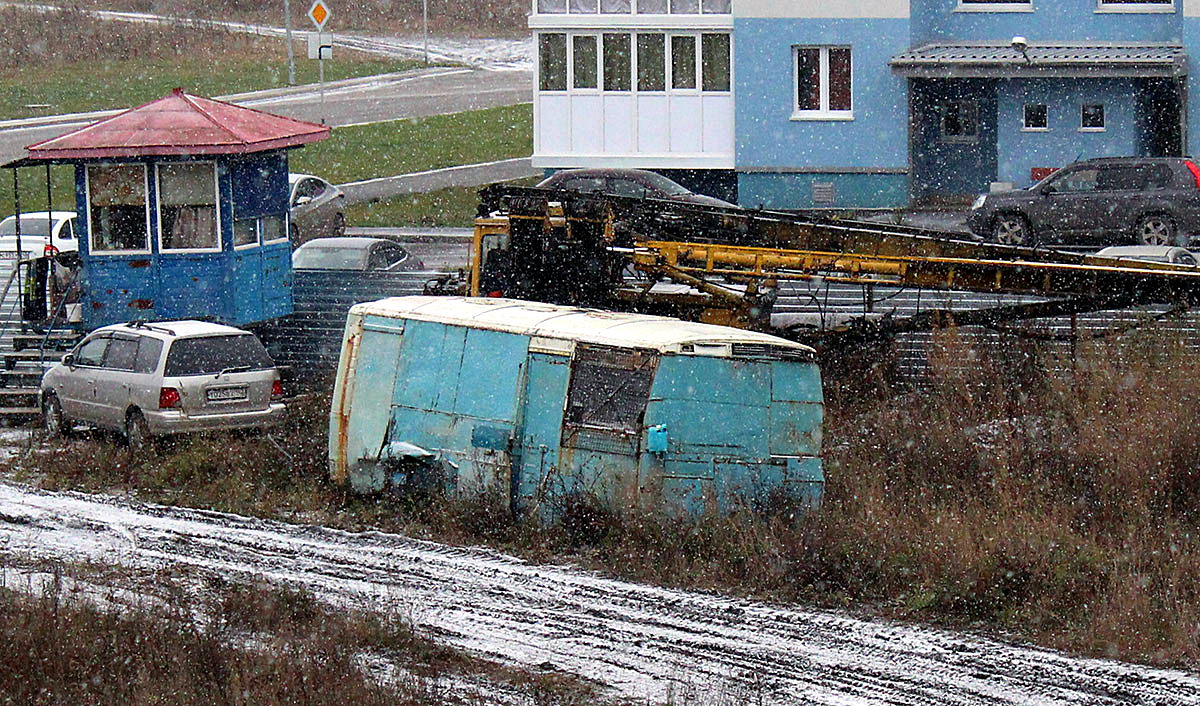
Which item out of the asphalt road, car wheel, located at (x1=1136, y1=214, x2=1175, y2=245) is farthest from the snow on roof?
the asphalt road

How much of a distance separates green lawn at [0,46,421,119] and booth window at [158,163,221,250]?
1181 inches

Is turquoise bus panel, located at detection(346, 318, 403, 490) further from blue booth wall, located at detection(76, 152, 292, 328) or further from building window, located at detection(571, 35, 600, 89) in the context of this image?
building window, located at detection(571, 35, 600, 89)

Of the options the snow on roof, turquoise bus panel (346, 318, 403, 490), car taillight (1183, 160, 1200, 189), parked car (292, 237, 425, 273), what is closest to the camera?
the snow on roof

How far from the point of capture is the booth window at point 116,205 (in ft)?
73.6

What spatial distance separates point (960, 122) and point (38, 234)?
19.9 metres

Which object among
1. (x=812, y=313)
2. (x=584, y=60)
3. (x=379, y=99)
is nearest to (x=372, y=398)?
(x=812, y=313)

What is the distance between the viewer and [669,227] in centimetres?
1914

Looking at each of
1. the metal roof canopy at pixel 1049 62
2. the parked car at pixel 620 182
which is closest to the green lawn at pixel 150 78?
the parked car at pixel 620 182

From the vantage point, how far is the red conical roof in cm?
2209

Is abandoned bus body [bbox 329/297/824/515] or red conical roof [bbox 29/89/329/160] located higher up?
red conical roof [bbox 29/89/329/160]

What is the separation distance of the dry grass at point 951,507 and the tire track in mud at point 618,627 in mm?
477

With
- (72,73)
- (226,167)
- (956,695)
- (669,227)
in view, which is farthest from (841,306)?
(72,73)

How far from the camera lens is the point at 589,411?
15.2 metres

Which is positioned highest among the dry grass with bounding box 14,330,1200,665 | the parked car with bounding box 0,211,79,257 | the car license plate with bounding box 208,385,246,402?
the parked car with bounding box 0,211,79,257
